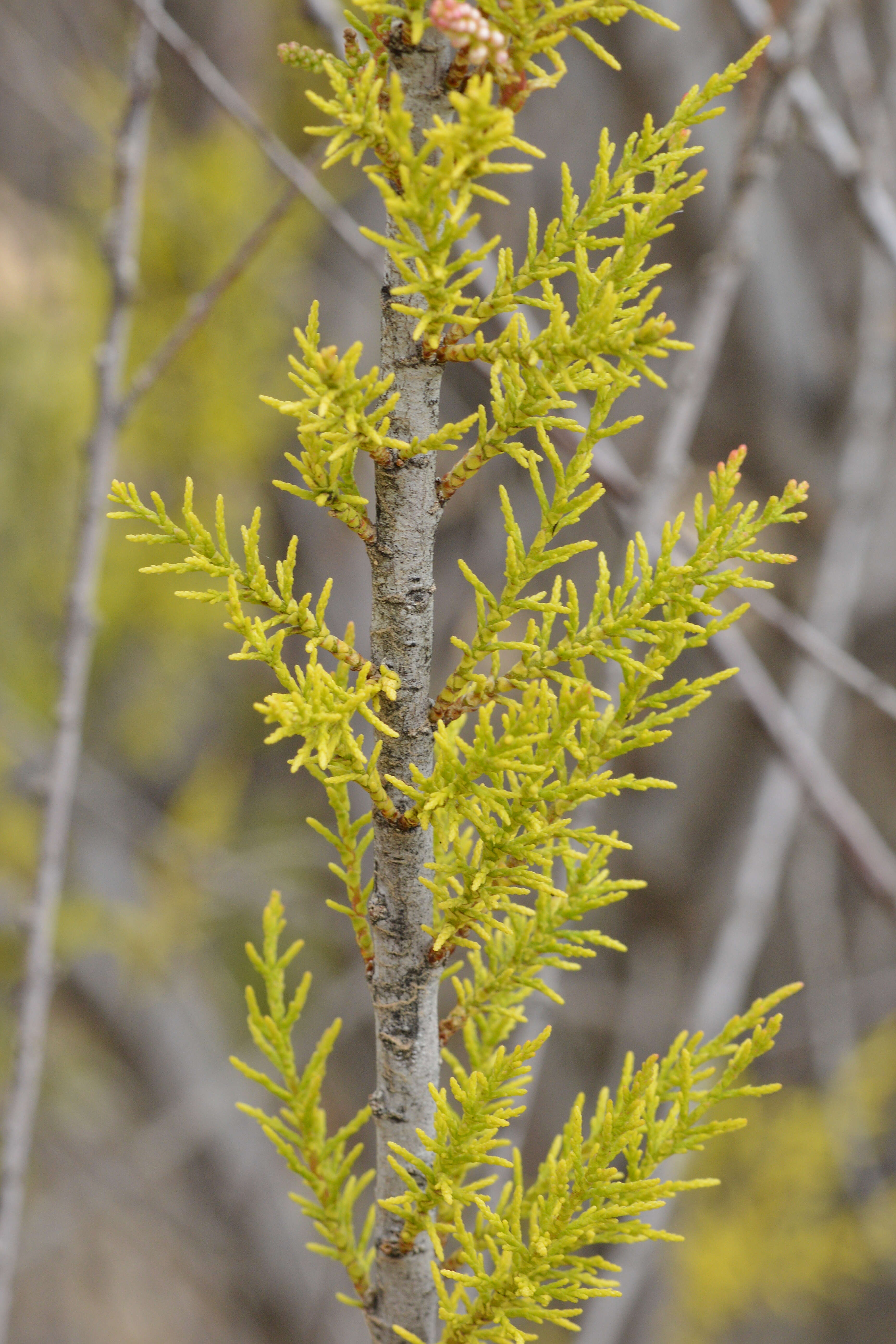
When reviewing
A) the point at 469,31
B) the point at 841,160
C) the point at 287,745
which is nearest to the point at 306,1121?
the point at 469,31

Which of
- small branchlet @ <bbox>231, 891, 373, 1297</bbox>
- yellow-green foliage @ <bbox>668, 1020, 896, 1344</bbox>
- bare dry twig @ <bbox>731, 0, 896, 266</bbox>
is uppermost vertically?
bare dry twig @ <bbox>731, 0, 896, 266</bbox>

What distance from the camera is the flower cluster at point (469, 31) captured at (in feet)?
1.02

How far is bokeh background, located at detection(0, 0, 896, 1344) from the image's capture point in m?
1.86

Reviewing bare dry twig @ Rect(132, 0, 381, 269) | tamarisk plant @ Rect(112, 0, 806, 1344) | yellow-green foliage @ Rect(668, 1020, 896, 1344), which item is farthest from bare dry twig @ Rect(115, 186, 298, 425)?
yellow-green foliage @ Rect(668, 1020, 896, 1344)

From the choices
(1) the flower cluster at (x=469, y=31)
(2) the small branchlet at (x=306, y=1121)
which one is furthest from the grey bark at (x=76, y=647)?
(1) the flower cluster at (x=469, y=31)

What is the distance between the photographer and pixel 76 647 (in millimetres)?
895

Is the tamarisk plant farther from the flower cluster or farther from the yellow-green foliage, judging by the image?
the yellow-green foliage

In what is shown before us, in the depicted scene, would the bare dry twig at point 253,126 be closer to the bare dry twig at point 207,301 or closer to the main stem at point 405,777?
the bare dry twig at point 207,301

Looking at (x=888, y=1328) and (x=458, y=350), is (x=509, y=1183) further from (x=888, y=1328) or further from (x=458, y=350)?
(x=888, y=1328)

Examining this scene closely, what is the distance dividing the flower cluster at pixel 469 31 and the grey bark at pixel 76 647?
56 centimetres

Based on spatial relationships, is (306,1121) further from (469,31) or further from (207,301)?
(207,301)

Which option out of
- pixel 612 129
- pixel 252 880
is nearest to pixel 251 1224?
pixel 252 880

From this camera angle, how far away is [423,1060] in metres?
0.44

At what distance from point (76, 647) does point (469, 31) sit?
27.7 inches
